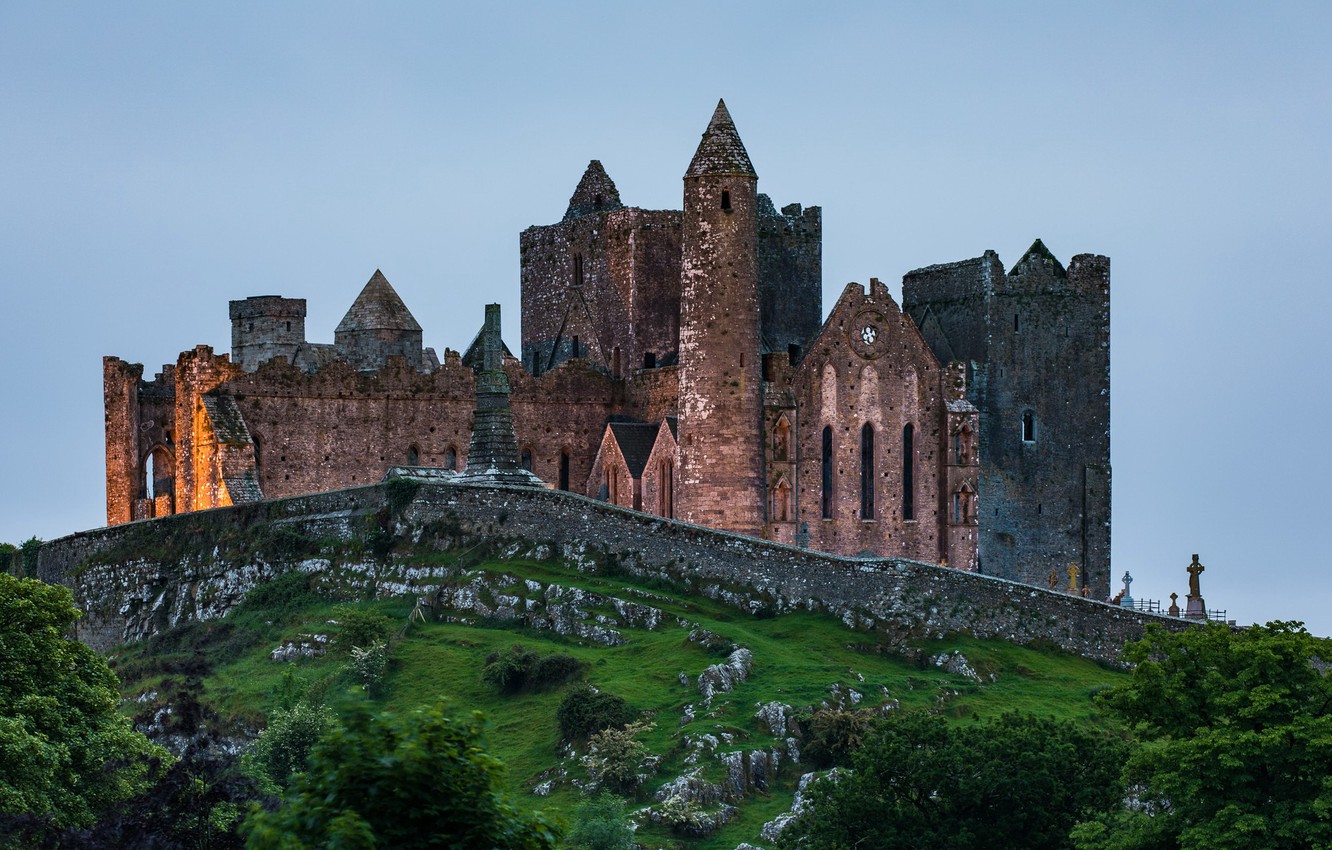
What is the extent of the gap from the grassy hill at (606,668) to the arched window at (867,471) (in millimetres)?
15534

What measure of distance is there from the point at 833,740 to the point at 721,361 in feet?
74.4

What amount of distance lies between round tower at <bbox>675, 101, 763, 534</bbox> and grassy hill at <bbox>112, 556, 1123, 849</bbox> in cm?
803

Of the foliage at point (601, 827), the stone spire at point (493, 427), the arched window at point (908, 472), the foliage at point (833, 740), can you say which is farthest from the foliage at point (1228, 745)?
the arched window at point (908, 472)

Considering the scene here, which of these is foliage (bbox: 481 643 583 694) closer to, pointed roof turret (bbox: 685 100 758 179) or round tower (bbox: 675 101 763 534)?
round tower (bbox: 675 101 763 534)

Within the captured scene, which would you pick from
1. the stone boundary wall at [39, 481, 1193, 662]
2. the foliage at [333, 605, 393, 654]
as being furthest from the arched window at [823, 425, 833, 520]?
the foliage at [333, 605, 393, 654]

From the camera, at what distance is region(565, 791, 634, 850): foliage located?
55.2m

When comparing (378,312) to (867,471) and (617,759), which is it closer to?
(867,471)

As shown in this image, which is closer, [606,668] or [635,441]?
[606,668]

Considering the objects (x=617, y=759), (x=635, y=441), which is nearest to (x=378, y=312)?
(x=635, y=441)

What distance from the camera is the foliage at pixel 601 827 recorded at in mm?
55156

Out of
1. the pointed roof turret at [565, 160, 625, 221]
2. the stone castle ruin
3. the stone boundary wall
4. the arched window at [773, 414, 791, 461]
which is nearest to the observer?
the stone boundary wall

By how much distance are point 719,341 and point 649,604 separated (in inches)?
507

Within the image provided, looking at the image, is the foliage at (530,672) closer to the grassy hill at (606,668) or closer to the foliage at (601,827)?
the grassy hill at (606,668)

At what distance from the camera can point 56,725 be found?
57125mm
